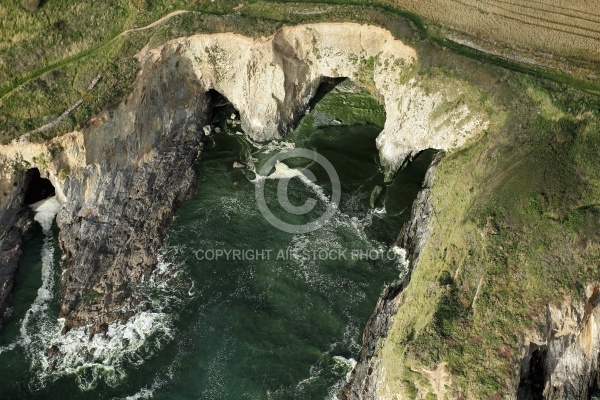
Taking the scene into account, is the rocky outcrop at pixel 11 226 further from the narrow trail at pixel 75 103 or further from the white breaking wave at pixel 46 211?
the narrow trail at pixel 75 103

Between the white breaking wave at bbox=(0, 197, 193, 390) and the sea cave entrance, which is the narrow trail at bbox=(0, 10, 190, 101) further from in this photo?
the white breaking wave at bbox=(0, 197, 193, 390)

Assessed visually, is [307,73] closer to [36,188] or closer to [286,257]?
[286,257]

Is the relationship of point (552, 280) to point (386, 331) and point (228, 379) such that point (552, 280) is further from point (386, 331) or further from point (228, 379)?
point (228, 379)

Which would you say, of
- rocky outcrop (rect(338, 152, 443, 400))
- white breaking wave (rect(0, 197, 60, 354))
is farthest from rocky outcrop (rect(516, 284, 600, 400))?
white breaking wave (rect(0, 197, 60, 354))

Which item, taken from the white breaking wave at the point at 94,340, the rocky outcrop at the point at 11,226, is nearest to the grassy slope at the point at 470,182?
the rocky outcrop at the point at 11,226

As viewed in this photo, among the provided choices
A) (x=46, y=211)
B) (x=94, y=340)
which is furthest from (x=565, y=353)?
(x=46, y=211)

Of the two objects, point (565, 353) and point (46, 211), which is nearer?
point (565, 353)
